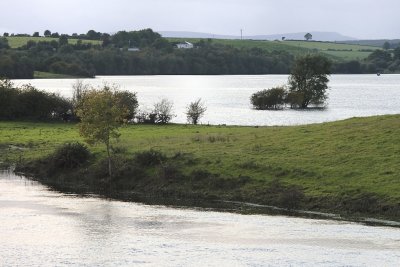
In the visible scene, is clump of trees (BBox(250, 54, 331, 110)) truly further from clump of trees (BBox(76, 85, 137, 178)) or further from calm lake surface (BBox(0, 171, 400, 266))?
calm lake surface (BBox(0, 171, 400, 266))

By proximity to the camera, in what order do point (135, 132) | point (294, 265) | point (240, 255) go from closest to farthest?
1. point (294, 265)
2. point (240, 255)
3. point (135, 132)

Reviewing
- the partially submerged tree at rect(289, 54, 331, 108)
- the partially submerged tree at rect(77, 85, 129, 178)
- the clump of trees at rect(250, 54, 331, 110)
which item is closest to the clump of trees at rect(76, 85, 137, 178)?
the partially submerged tree at rect(77, 85, 129, 178)

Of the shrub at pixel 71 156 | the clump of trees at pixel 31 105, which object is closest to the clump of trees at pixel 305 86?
the clump of trees at pixel 31 105

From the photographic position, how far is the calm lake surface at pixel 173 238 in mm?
37844

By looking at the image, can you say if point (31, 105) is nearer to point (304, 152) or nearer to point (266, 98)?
point (304, 152)

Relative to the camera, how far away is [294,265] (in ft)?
120

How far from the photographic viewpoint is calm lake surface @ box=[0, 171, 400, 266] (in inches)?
1490

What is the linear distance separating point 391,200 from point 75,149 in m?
28.9

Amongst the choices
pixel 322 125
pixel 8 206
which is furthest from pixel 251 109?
pixel 8 206

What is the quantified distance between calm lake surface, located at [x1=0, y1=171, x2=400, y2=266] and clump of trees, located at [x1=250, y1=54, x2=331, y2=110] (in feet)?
327

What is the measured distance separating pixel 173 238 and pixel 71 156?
85.5 feet

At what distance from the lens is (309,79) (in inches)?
6161

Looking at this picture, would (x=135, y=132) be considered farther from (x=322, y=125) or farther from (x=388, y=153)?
(x=388, y=153)

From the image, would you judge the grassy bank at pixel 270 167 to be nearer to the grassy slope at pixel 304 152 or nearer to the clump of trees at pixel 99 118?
the grassy slope at pixel 304 152
